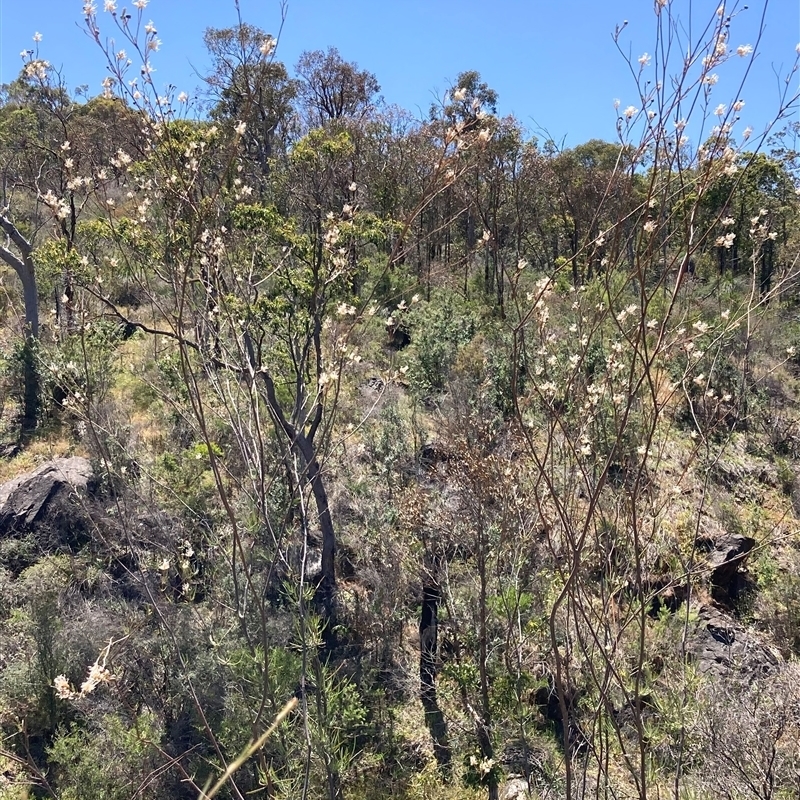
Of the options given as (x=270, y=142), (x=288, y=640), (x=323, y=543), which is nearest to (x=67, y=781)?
(x=288, y=640)

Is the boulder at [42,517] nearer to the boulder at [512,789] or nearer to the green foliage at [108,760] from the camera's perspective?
the green foliage at [108,760]

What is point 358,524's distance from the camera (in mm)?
6566

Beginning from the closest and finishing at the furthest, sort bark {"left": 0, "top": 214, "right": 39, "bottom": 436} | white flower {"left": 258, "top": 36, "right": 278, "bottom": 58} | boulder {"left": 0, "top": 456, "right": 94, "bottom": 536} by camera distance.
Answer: white flower {"left": 258, "top": 36, "right": 278, "bottom": 58} → boulder {"left": 0, "top": 456, "right": 94, "bottom": 536} → bark {"left": 0, "top": 214, "right": 39, "bottom": 436}

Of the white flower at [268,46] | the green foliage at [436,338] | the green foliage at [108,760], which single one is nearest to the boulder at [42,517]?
the green foliage at [108,760]

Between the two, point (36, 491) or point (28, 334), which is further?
point (28, 334)

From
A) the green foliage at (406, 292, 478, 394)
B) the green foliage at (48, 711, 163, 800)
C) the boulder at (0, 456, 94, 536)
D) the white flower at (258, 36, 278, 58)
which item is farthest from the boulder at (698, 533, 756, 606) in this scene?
the boulder at (0, 456, 94, 536)

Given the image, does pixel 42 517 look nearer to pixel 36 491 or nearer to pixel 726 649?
pixel 36 491

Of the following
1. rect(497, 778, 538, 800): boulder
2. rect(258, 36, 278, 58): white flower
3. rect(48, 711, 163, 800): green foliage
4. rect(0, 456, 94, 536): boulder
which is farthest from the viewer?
rect(0, 456, 94, 536): boulder

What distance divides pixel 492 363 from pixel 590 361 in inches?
52.3

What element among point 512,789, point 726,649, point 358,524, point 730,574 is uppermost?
point 358,524

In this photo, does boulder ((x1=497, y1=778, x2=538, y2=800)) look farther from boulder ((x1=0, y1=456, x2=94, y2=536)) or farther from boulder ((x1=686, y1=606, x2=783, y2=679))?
boulder ((x1=0, y1=456, x2=94, y2=536))

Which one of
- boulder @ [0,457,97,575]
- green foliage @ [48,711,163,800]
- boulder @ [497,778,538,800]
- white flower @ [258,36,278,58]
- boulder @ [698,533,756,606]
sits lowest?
boulder @ [497,778,538,800]

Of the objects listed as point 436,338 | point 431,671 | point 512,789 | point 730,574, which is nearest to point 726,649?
point 730,574

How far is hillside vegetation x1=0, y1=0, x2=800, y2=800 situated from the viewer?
7.62 ft
